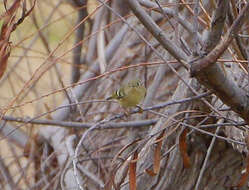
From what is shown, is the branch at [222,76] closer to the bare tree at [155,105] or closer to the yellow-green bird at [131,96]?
the bare tree at [155,105]

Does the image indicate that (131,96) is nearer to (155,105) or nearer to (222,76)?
(155,105)

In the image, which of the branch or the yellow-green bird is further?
the yellow-green bird

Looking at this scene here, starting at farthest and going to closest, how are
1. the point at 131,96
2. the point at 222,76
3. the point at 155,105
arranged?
the point at 155,105
the point at 131,96
the point at 222,76

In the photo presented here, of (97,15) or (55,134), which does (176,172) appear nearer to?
(55,134)

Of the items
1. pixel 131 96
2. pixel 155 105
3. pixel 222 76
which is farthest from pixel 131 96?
pixel 222 76

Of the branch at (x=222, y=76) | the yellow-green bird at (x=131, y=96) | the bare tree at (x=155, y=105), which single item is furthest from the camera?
the yellow-green bird at (x=131, y=96)

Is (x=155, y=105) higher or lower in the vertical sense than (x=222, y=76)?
higher

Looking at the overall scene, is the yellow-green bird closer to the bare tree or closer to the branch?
the bare tree

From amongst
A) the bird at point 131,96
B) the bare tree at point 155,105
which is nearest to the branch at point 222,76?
the bare tree at point 155,105

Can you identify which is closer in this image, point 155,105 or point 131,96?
point 131,96

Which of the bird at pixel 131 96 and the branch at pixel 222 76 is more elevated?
the bird at pixel 131 96

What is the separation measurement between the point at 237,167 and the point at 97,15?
1290 mm

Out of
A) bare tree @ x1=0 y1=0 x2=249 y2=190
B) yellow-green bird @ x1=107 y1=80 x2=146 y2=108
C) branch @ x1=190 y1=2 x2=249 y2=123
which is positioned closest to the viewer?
branch @ x1=190 y1=2 x2=249 y2=123

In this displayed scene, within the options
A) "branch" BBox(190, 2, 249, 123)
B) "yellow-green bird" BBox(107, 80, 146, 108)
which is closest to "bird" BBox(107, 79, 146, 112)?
"yellow-green bird" BBox(107, 80, 146, 108)
